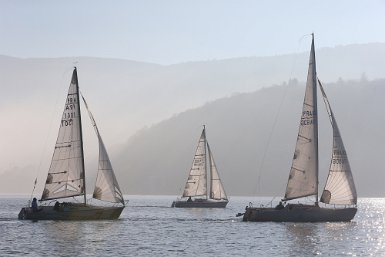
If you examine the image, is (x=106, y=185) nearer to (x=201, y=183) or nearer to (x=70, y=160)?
(x=70, y=160)

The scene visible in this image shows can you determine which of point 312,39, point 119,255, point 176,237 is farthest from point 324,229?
point 119,255

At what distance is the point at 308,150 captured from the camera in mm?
75875

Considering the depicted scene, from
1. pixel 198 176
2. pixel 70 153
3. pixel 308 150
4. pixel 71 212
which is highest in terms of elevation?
pixel 198 176

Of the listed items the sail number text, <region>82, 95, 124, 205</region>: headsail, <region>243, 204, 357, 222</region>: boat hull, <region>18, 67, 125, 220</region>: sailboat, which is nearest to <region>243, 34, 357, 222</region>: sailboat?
<region>243, 204, 357, 222</region>: boat hull

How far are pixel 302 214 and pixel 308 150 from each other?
6702mm

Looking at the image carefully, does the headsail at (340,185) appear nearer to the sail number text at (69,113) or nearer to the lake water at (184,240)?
the lake water at (184,240)

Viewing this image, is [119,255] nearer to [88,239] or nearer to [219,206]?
[88,239]

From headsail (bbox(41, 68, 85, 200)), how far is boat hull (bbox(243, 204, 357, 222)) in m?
18.9

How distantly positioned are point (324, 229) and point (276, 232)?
4.94m

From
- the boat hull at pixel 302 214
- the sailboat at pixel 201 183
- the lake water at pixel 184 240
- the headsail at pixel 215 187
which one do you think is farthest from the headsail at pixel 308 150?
the headsail at pixel 215 187

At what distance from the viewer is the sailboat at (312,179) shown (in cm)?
7412

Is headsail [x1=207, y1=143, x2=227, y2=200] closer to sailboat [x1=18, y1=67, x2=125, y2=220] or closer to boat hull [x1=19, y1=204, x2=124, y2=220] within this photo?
boat hull [x1=19, y1=204, x2=124, y2=220]

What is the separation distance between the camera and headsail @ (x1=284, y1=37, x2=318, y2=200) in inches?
2963

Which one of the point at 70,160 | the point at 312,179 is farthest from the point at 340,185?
the point at 70,160
